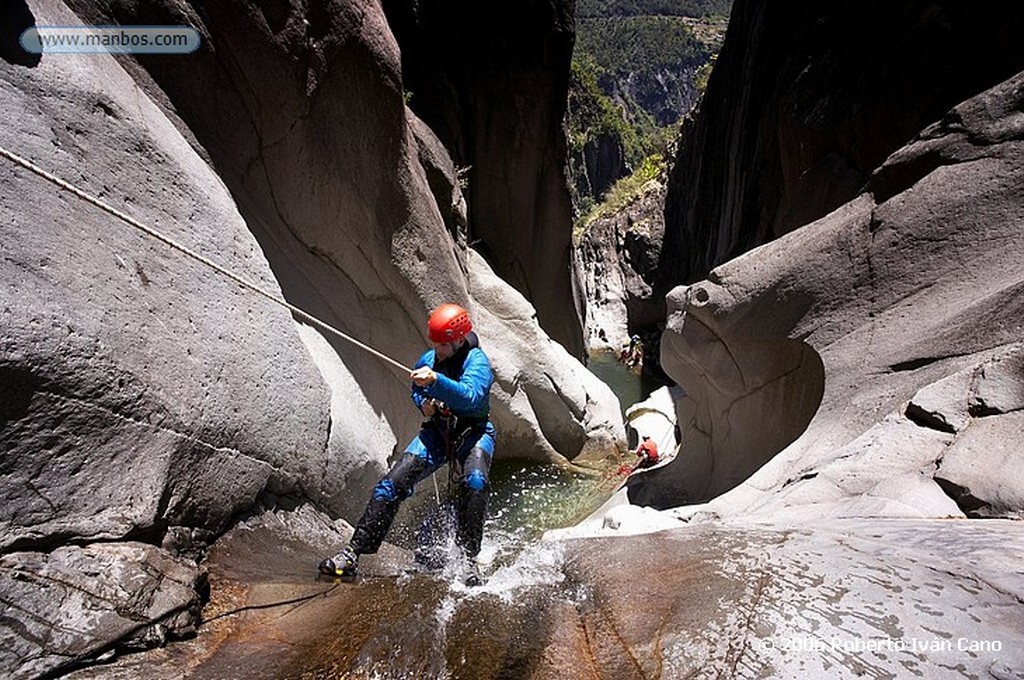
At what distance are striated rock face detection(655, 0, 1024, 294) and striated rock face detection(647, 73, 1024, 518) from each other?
4756mm

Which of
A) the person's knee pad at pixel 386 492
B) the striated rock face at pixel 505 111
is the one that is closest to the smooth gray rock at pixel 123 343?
the person's knee pad at pixel 386 492

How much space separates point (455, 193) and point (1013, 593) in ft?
31.4

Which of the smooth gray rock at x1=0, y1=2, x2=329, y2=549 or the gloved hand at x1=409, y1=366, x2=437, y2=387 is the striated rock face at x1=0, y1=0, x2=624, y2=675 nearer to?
the smooth gray rock at x1=0, y1=2, x2=329, y2=549

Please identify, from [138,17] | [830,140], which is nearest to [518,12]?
[830,140]

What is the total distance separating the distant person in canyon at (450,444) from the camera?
11.8ft

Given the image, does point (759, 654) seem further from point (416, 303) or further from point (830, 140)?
point (830, 140)

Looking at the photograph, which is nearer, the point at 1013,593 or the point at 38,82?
the point at 1013,593

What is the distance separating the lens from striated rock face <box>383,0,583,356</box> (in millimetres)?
13211

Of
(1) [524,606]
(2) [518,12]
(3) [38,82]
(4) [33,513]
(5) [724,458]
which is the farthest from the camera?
(2) [518,12]

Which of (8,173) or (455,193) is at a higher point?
(455,193)

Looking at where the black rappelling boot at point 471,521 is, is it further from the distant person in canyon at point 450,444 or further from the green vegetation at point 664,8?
the green vegetation at point 664,8

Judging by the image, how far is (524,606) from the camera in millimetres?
2777

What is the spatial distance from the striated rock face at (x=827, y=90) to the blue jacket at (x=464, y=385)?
9.20 m

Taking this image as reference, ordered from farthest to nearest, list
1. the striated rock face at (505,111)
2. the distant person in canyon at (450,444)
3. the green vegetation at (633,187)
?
the green vegetation at (633,187) < the striated rock face at (505,111) < the distant person in canyon at (450,444)
